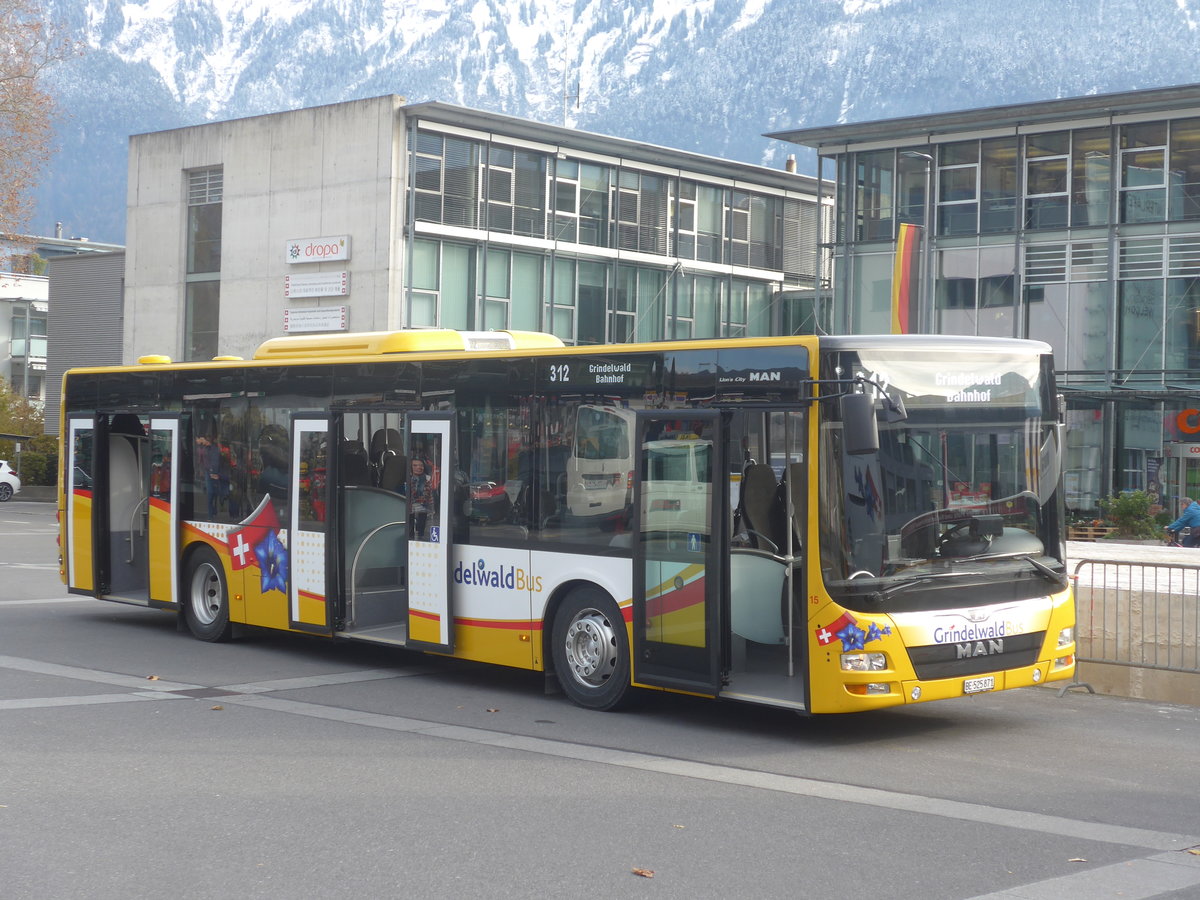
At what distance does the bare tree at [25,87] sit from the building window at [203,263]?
32.8 ft

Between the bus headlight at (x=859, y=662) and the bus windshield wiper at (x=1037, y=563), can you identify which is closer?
the bus headlight at (x=859, y=662)

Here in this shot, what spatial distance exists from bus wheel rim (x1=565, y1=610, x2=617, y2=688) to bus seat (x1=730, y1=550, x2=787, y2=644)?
3.50 feet

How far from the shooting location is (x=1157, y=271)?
3634 centimetres

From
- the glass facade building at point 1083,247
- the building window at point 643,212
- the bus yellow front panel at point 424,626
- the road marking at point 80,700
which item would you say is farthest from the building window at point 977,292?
the road marking at point 80,700

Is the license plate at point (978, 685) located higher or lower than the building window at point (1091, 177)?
lower

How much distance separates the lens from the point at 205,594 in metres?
14.6

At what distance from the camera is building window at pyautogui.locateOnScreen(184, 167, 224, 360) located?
163 ft

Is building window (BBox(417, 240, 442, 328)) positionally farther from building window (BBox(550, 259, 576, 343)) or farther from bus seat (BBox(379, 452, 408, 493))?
bus seat (BBox(379, 452, 408, 493))

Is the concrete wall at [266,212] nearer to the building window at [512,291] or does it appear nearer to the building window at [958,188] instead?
the building window at [512,291]

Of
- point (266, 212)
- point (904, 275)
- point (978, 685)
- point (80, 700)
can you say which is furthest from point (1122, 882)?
point (266, 212)

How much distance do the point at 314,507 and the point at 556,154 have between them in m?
34.6

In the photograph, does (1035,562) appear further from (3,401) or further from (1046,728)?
(3,401)

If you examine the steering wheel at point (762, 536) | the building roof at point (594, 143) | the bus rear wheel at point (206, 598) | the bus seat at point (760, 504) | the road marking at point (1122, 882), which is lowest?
the road marking at point (1122, 882)

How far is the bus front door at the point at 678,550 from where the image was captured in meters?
9.76
